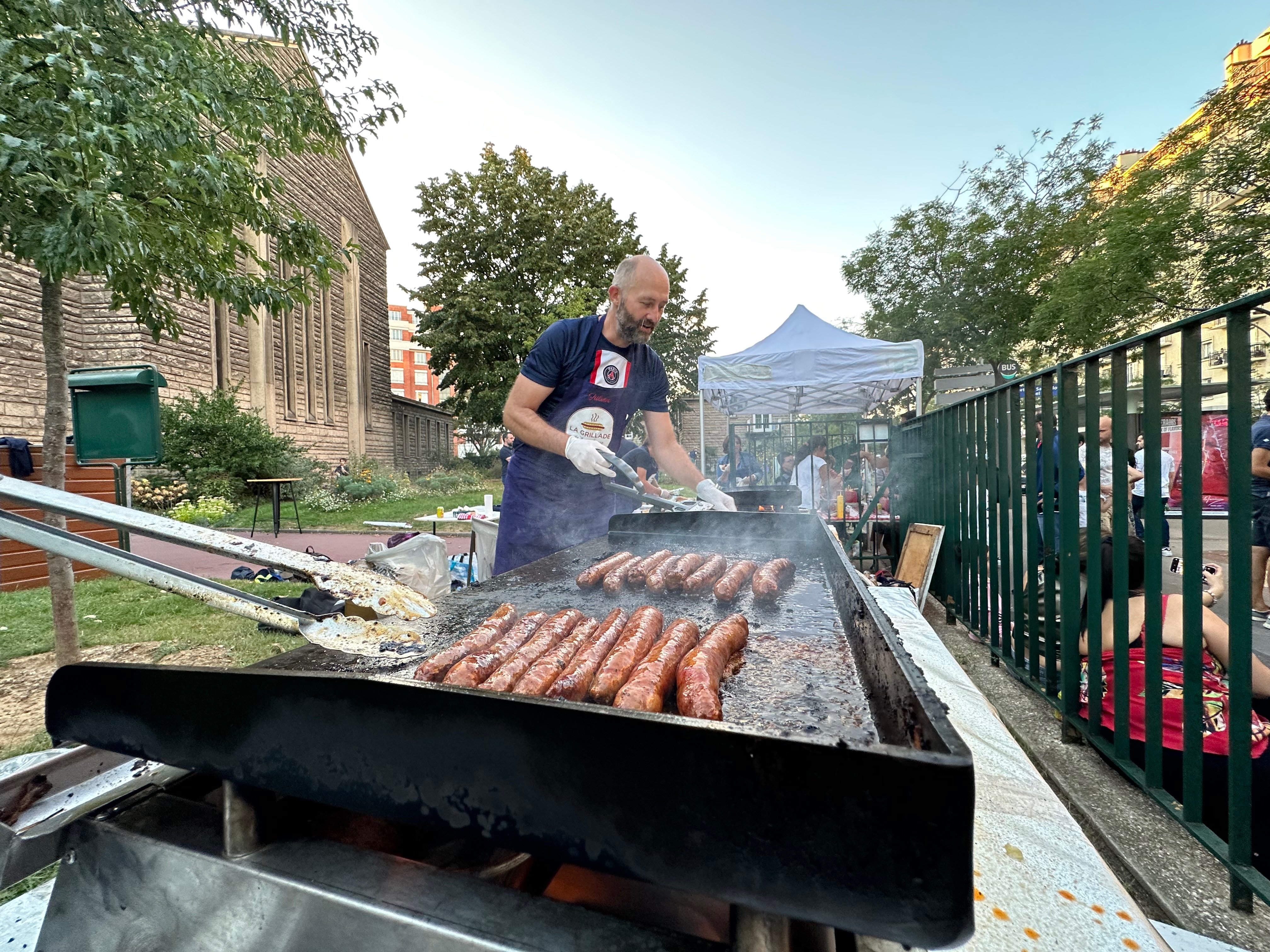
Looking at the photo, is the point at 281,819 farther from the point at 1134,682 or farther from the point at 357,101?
the point at 357,101

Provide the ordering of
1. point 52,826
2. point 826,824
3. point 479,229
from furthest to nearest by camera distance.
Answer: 1. point 479,229
2. point 52,826
3. point 826,824

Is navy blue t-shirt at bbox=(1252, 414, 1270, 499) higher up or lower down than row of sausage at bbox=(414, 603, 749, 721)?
higher up

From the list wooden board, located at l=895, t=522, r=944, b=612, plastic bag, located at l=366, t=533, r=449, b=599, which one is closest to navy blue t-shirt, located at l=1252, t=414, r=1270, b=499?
wooden board, located at l=895, t=522, r=944, b=612

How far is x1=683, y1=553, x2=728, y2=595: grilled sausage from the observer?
98.6 inches

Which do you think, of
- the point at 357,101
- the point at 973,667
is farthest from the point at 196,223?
the point at 973,667

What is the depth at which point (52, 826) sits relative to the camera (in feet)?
3.65

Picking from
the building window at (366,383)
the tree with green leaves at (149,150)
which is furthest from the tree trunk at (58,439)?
the building window at (366,383)

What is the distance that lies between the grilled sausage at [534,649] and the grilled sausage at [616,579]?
0.97 feet

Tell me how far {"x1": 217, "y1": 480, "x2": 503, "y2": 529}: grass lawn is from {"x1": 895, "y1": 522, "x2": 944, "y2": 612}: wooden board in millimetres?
8000

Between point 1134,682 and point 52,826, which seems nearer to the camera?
point 52,826

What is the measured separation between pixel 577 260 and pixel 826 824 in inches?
1212

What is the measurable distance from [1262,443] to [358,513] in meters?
16.6

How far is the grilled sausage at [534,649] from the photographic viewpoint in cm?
145

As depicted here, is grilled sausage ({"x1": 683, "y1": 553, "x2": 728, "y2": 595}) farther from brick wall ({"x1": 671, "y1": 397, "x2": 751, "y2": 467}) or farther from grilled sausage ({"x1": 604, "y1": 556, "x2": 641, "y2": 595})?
brick wall ({"x1": 671, "y1": 397, "x2": 751, "y2": 467})
